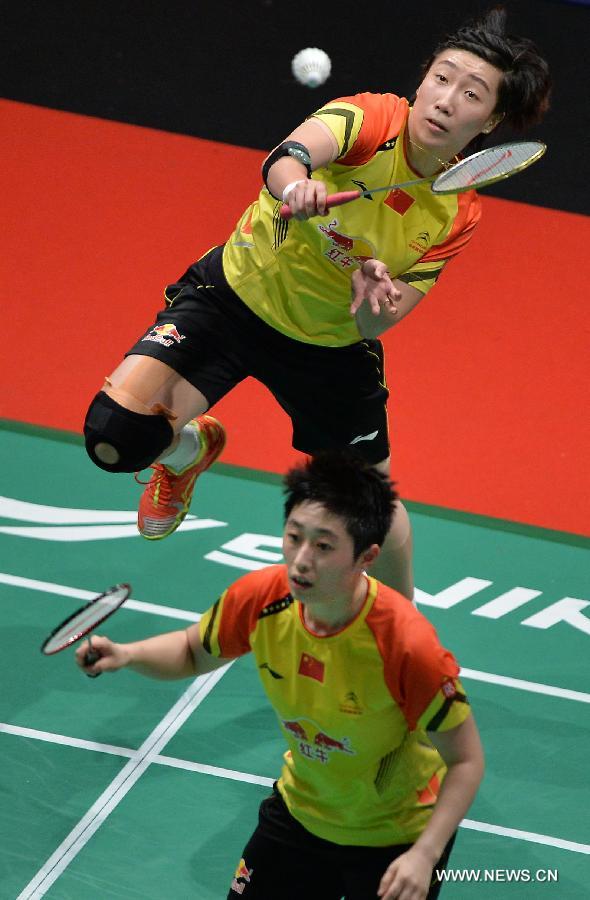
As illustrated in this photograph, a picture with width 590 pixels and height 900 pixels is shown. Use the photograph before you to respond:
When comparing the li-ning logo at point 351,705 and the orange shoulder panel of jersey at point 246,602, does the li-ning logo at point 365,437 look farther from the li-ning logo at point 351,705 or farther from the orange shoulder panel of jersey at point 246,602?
the li-ning logo at point 351,705

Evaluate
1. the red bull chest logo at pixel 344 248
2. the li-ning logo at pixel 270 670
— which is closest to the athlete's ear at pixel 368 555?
the li-ning logo at pixel 270 670

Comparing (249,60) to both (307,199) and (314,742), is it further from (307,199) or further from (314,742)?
(314,742)

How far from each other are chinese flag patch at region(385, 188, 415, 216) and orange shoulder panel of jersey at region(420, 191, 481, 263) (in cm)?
21

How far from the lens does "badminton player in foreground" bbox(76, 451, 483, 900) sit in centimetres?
296

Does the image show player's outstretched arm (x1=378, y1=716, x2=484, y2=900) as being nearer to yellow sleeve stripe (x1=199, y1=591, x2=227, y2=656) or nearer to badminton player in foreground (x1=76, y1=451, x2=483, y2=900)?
badminton player in foreground (x1=76, y1=451, x2=483, y2=900)

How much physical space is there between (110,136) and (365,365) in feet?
15.8

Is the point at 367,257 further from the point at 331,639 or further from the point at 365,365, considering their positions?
the point at 331,639

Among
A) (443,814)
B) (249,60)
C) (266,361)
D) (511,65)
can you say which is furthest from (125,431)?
(249,60)

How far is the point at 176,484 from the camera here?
16.3ft

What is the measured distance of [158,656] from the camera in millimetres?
3133

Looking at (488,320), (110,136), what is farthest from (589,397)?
(110,136)

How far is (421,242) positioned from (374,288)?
2.30ft

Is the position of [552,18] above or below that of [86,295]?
above

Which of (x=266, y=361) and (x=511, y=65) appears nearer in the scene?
(x=511, y=65)
